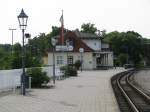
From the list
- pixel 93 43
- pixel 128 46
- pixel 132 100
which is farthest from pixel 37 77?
pixel 128 46

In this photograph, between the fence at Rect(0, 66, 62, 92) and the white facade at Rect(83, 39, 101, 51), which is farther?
the white facade at Rect(83, 39, 101, 51)

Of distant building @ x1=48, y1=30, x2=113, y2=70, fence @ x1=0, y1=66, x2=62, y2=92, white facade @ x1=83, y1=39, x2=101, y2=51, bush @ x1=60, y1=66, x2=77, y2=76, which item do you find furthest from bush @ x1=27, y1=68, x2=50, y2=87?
white facade @ x1=83, y1=39, x2=101, y2=51

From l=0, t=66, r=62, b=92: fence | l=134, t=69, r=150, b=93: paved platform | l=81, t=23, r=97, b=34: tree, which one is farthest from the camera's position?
l=81, t=23, r=97, b=34: tree

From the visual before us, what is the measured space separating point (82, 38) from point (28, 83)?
223ft

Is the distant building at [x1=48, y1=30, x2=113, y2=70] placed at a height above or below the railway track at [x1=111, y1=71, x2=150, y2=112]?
above

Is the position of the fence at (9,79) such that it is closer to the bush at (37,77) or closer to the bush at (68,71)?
the bush at (37,77)

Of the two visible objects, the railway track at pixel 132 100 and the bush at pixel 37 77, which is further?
the bush at pixel 37 77

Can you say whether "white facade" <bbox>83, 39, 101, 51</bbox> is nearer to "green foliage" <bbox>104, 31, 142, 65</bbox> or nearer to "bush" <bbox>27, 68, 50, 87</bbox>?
"green foliage" <bbox>104, 31, 142, 65</bbox>

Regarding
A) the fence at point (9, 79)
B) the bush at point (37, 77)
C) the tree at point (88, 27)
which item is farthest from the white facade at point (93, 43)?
the fence at point (9, 79)

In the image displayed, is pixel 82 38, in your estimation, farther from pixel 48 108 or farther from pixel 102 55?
pixel 48 108

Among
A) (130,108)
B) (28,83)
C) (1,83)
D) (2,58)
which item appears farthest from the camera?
(2,58)

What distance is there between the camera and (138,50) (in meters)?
120

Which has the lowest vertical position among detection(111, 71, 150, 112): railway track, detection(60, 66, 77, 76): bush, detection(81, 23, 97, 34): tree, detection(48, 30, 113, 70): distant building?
detection(111, 71, 150, 112): railway track

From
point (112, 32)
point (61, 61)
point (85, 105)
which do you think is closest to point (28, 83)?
point (85, 105)
